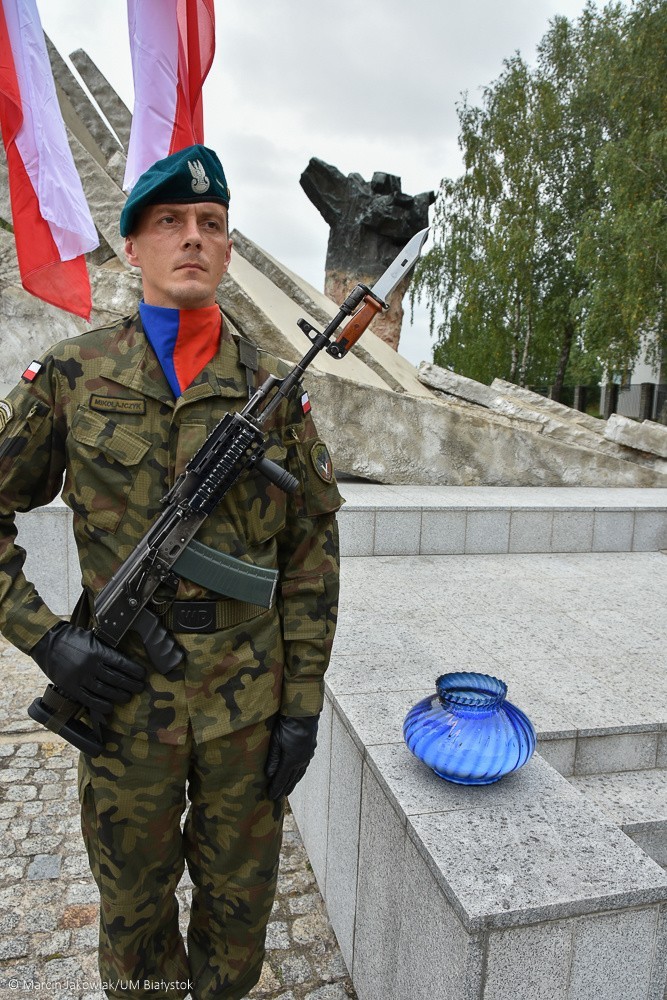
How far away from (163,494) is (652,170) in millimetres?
15172

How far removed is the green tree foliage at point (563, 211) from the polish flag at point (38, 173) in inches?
446

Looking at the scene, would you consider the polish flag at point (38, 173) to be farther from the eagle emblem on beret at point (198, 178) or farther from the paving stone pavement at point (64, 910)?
the eagle emblem on beret at point (198, 178)

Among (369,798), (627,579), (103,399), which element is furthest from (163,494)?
(627,579)

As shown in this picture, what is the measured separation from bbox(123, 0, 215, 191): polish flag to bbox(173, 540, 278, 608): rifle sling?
13.2ft

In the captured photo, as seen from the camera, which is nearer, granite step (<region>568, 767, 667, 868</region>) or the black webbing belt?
the black webbing belt

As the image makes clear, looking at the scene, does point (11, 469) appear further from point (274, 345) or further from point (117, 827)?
point (274, 345)

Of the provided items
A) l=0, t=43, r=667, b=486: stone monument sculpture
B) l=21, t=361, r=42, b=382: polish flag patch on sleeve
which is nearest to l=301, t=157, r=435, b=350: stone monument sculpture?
l=0, t=43, r=667, b=486: stone monument sculpture

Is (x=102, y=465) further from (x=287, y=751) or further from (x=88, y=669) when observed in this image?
(x=287, y=751)

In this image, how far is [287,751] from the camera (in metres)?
1.67

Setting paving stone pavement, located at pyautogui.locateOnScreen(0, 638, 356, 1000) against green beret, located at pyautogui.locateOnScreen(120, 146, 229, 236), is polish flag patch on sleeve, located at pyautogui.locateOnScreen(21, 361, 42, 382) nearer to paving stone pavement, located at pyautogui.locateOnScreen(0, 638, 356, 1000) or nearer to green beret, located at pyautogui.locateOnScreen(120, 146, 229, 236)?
green beret, located at pyautogui.locateOnScreen(120, 146, 229, 236)

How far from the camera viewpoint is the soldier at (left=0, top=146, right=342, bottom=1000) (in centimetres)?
156

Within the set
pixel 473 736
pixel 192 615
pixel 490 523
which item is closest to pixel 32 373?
pixel 192 615

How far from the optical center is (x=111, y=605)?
151 centimetres

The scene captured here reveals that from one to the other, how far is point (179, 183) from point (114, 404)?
486mm
